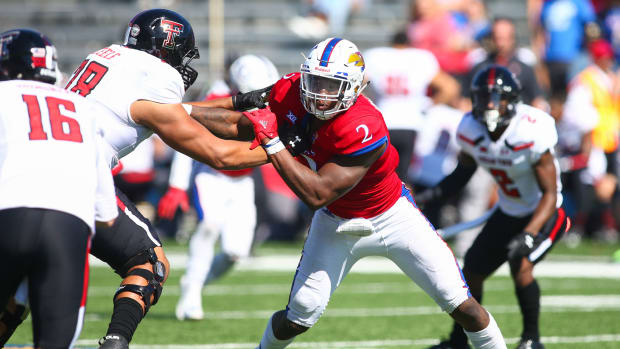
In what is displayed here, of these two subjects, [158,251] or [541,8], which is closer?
[158,251]

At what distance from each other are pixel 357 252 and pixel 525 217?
5.19ft

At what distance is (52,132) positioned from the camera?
3.11 metres

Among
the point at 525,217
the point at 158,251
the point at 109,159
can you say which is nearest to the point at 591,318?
the point at 525,217

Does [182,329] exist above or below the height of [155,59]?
below

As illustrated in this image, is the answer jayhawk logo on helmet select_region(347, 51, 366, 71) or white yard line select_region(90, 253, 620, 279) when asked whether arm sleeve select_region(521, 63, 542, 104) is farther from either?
jayhawk logo on helmet select_region(347, 51, 366, 71)

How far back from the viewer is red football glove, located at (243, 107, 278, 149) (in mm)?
Result: 3777

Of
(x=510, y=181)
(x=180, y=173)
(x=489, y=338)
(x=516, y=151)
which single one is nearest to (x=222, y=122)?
(x=489, y=338)

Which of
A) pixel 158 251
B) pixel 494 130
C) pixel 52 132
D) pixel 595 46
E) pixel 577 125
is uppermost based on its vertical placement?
pixel 52 132

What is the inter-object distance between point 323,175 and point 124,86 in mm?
987

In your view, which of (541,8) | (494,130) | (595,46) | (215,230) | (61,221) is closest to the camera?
(61,221)

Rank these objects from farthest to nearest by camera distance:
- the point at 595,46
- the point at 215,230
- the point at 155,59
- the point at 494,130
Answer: the point at 595,46 < the point at 215,230 < the point at 494,130 < the point at 155,59

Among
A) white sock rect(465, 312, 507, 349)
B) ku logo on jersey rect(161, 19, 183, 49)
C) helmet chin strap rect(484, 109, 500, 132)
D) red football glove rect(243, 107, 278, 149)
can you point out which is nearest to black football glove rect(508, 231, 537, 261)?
helmet chin strap rect(484, 109, 500, 132)

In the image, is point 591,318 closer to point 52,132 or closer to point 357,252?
point 357,252

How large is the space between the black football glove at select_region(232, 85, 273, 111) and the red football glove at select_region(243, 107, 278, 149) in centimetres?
43
